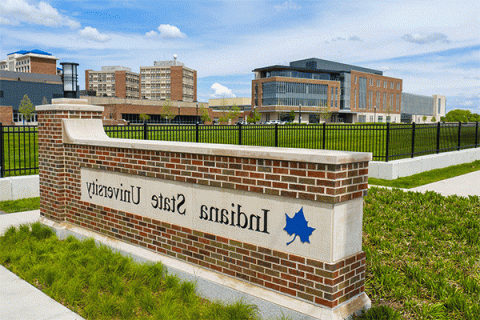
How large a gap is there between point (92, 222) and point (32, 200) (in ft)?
15.0

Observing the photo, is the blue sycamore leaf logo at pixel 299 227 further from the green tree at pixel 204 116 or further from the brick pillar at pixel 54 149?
the green tree at pixel 204 116

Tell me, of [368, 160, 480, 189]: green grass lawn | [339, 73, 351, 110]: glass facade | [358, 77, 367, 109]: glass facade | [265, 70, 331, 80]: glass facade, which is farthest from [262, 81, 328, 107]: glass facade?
[368, 160, 480, 189]: green grass lawn

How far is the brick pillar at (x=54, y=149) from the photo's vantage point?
7.20 metres

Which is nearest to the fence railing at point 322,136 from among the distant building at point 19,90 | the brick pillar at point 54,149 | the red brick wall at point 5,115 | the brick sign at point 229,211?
the brick pillar at point 54,149

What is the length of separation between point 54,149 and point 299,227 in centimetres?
534

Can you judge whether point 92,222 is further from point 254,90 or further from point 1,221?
point 254,90

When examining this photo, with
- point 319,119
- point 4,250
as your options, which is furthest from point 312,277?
point 319,119

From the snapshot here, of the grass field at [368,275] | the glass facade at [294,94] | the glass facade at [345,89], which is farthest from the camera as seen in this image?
the glass facade at [345,89]

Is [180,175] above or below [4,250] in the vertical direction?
above

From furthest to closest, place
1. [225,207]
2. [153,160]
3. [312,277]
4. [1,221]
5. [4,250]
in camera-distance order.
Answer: [1,221], [4,250], [153,160], [225,207], [312,277]

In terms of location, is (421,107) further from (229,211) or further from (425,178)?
(229,211)

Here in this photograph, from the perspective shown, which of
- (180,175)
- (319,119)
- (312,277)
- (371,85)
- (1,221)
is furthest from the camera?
(371,85)

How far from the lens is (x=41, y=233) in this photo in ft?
23.1

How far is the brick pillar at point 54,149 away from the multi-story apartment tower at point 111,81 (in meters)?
142
